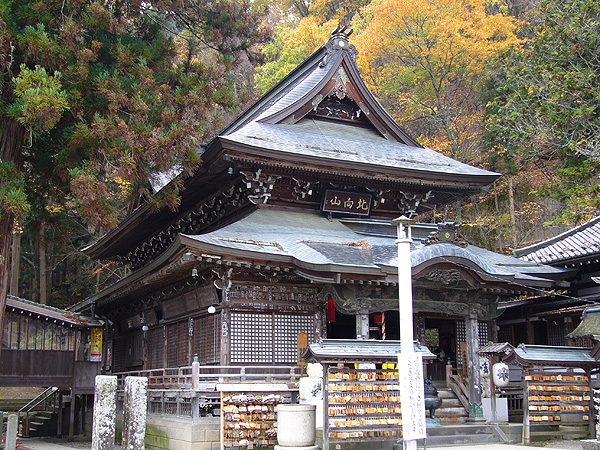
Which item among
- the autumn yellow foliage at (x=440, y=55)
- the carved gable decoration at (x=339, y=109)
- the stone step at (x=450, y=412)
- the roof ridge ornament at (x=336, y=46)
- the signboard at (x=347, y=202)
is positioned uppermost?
the autumn yellow foliage at (x=440, y=55)

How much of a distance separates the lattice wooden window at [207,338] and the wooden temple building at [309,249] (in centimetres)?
5

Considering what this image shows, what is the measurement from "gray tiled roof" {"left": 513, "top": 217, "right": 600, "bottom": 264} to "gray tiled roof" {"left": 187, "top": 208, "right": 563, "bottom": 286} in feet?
1.87

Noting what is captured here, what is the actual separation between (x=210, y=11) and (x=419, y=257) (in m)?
9.17

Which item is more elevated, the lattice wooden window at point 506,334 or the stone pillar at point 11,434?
the lattice wooden window at point 506,334

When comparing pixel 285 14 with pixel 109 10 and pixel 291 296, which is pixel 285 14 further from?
pixel 291 296

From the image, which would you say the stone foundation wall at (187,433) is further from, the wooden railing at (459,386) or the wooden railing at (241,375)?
the wooden railing at (459,386)

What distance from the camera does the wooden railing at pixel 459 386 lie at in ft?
48.2

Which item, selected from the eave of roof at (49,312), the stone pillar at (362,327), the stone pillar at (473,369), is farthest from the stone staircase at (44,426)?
the stone pillar at (473,369)

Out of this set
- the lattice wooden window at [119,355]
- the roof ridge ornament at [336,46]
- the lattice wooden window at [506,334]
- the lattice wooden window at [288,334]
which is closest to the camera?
the lattice wooden window at [288,334]

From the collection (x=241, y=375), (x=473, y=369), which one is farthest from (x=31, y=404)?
(x=473, y=369)

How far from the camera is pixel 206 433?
11898 millimetres

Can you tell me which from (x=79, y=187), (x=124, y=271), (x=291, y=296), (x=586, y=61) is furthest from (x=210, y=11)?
(x=124, y=271)

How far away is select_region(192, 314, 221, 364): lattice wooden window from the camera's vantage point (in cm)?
1435

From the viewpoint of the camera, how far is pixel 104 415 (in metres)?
11.4
